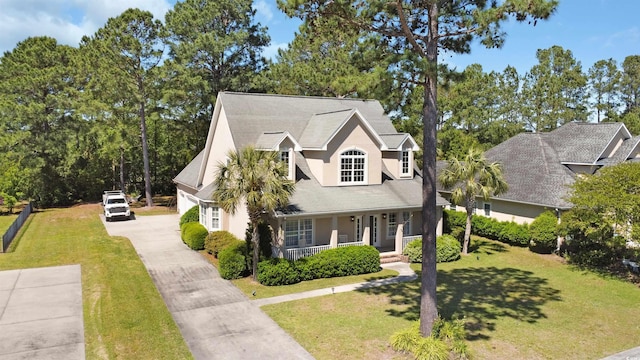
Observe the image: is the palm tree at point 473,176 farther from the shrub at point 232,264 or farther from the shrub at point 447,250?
the shrub at point 232,264

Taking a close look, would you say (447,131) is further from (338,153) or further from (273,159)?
(273,159)

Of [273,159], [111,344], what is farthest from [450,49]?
[111,344]

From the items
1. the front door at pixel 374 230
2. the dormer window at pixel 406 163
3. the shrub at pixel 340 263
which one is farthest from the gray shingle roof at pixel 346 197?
the shrub at pixel 340 263

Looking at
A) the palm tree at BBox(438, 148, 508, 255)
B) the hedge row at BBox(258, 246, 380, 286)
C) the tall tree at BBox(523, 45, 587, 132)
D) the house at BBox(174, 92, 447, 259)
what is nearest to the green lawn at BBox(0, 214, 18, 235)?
the house at BBox(174, 92, 447, 259)

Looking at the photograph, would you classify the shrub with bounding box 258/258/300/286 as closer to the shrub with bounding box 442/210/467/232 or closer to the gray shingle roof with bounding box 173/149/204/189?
the gray shingle roof with bounding box 173/149/204/189

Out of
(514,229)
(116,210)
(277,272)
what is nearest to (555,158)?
(514,229)
